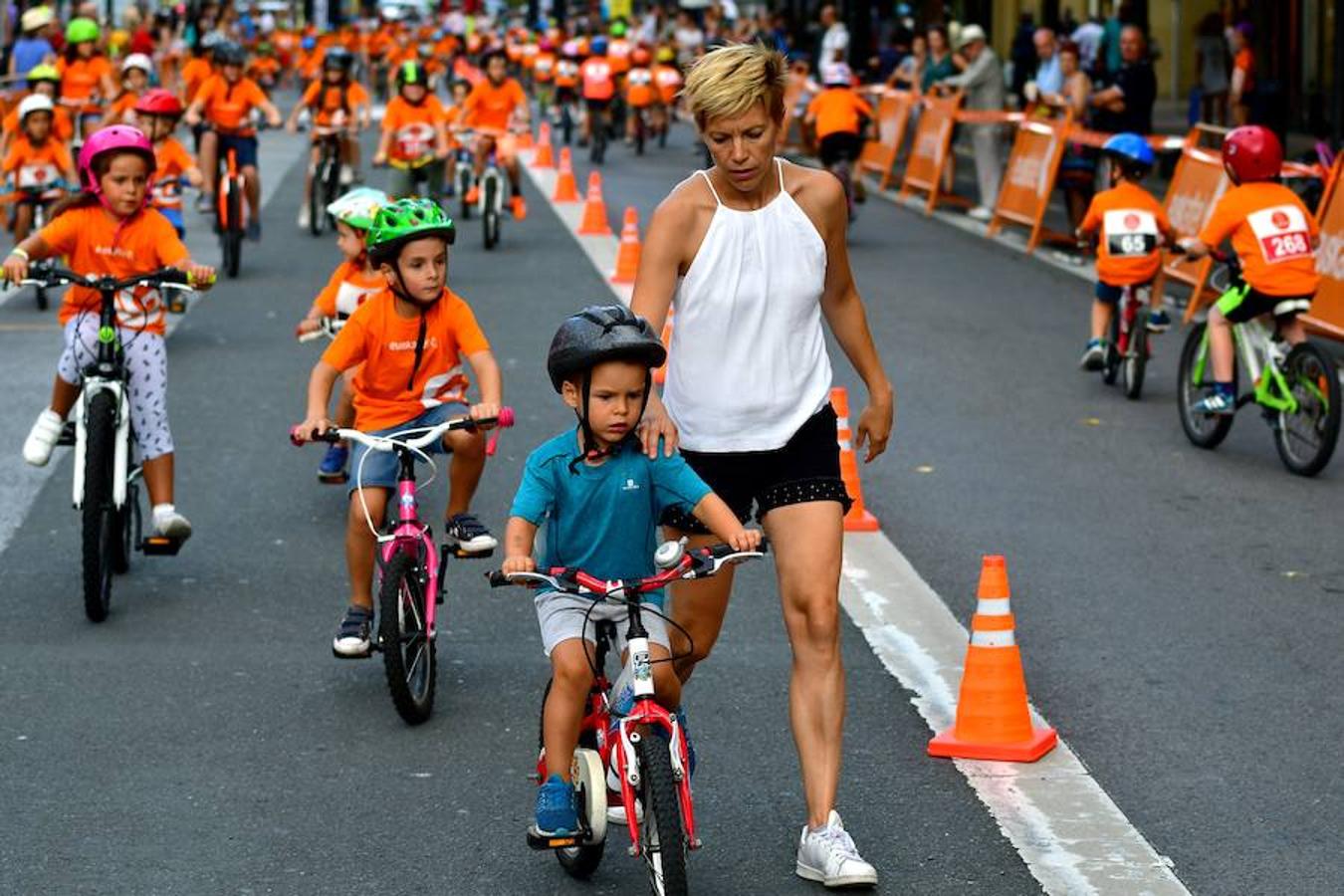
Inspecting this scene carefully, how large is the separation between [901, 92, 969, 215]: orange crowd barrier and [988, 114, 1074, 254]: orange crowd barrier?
6.75ft

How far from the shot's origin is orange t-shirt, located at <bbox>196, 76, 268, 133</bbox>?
20859 mm

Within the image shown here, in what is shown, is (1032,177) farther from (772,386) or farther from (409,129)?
(772,386)

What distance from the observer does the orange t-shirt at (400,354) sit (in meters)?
7.98

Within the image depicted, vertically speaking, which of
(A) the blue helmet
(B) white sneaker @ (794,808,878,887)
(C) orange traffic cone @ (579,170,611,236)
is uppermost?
(A) the blue helmet

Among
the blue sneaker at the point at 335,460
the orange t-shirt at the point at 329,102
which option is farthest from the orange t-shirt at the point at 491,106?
the blue sneaker at the point at 335,460

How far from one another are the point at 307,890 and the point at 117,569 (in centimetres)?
393

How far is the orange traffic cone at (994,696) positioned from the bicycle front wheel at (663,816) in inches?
73.2

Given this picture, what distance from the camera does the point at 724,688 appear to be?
7.91m

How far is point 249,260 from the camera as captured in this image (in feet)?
70.7

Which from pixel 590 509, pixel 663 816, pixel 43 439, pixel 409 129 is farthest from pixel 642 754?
pixel 409 129

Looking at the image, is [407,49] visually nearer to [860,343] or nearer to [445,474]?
[445,474]

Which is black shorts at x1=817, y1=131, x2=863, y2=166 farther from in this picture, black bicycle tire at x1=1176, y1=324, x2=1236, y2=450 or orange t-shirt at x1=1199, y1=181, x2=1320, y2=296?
orange t-shirt at x1=1199, y1=181, x2=1320, y2=296

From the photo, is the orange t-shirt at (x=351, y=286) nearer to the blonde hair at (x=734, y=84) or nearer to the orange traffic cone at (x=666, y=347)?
the orange traffic cone at (x=666, y=347)

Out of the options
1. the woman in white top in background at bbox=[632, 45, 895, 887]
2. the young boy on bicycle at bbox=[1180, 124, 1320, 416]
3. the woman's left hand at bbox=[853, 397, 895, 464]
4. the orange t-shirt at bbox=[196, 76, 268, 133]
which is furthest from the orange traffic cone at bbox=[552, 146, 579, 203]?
the woman in white top in background at bbox=[632, 45, 895, 887]
